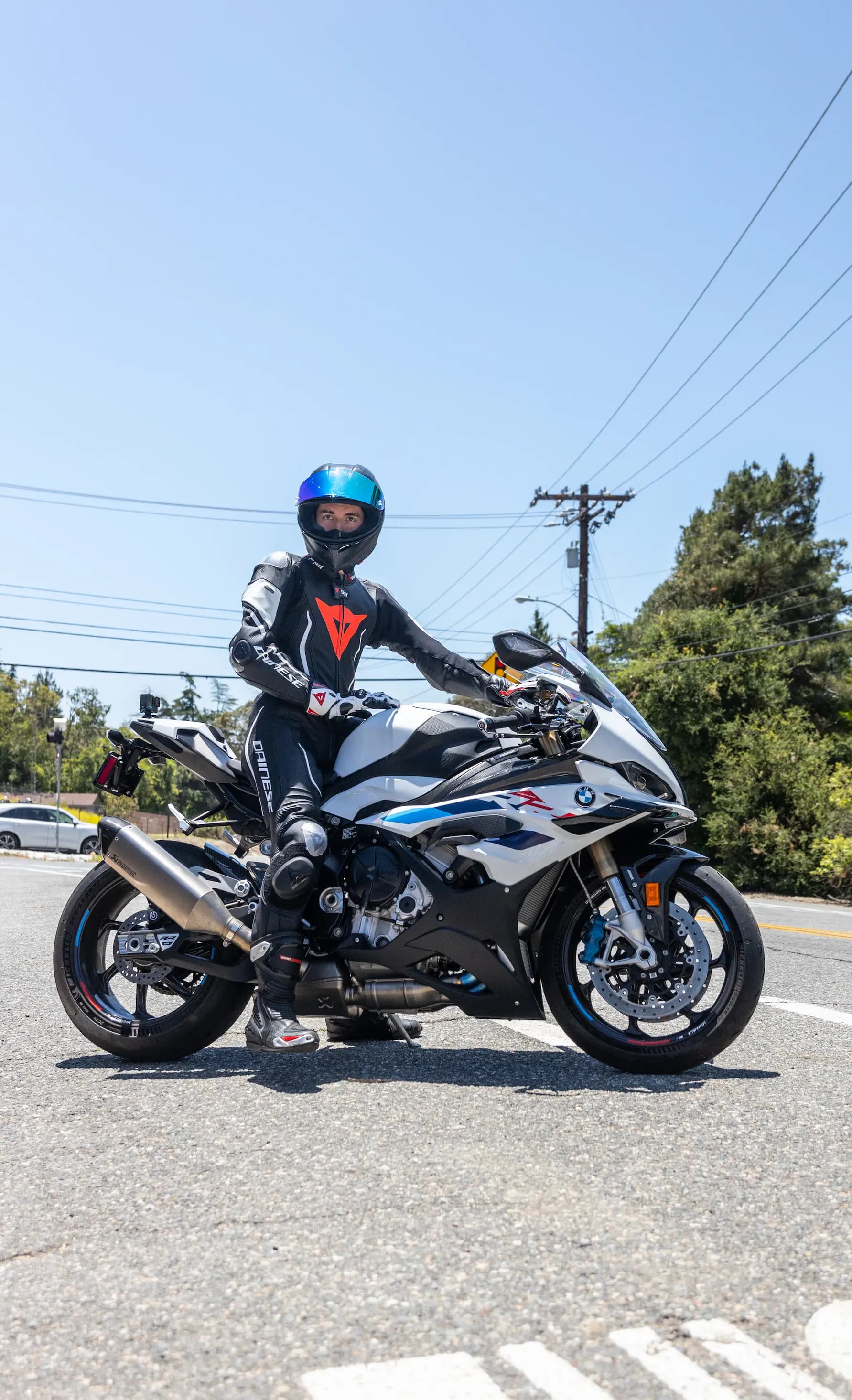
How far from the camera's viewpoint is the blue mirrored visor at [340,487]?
4664mm

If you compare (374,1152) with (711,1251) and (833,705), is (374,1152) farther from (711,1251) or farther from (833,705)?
(833,705)

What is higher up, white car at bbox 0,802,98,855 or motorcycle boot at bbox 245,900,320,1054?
motorcycle boot at bbox 245,900,320,1054

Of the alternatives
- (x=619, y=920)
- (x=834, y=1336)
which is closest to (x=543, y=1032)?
(x=619, y=920)

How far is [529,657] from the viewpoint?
4.20m

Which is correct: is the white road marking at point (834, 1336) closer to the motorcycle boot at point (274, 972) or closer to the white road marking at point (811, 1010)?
the motorcycle boot at point (274, 972)

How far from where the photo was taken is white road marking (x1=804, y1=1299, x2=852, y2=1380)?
1.87 meters

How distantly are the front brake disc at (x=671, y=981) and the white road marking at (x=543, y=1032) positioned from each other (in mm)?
632

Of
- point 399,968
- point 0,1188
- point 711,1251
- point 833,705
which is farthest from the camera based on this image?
point 833,705

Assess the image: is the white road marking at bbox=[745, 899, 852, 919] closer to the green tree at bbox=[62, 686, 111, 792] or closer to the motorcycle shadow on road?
the motorcycle shadow on road

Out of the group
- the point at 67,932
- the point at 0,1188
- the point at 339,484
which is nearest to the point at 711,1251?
the point at 0,1188

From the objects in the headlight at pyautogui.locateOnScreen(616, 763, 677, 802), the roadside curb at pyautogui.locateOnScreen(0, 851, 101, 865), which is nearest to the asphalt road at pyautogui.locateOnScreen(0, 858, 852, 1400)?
the headlight at pyautogui.locateOnScreen(616, 763, 677, 802)

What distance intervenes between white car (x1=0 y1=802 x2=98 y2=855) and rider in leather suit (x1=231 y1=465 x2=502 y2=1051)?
32338mm

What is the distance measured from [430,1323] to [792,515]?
50.7 m

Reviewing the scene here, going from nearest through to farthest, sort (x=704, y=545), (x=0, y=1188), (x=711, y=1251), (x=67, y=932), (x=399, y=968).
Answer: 1. (x=711, y=1251)
2. (x=0, y=1188)
3. (x=399, y=968)
4. (x=67, y=932)
5. (x=704, y=545)
